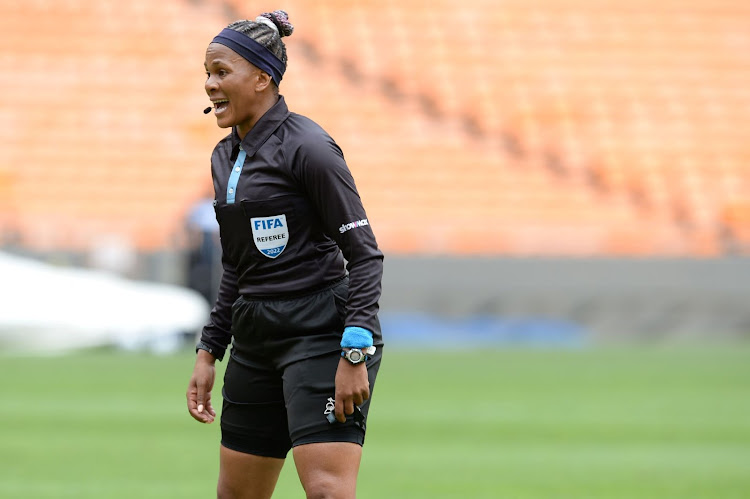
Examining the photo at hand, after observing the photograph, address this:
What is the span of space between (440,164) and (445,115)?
Answer: 136cm

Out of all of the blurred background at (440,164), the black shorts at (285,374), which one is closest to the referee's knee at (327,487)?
the black shorts at (285,374)

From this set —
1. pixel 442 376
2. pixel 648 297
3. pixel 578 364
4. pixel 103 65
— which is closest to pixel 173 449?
pixel 442 376

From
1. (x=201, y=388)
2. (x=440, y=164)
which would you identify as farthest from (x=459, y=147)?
(x=201, y=388)

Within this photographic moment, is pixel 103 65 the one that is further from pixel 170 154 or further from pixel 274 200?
pixel 274 200

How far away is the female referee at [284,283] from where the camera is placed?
3.95 m

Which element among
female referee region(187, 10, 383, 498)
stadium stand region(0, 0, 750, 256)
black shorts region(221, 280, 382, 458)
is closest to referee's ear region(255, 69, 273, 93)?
female referee region(187, 10, 383, 498)

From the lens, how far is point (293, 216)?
4.07 metres

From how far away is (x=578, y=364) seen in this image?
14.3m

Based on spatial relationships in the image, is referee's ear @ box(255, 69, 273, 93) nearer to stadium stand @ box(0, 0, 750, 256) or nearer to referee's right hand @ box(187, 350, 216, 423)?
referee's right hand @ box(187, 350, 216, 423)

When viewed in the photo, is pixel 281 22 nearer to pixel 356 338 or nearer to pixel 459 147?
pixel 356 338

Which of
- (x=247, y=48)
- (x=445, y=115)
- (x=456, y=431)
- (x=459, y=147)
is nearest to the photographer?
(x=247, y=48)

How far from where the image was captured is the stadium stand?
742 inches

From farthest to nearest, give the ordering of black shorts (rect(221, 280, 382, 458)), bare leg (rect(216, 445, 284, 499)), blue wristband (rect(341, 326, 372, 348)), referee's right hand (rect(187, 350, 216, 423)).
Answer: referee's right hand (rect(187, 350, 216, 423)) → bare leg (rect(216, 445, 284, 499)) → black shorts (rect(221, 280, 382, 458)) → blue wristband (rect(341, 326, 372, 348))

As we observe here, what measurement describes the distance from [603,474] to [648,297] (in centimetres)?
1015
